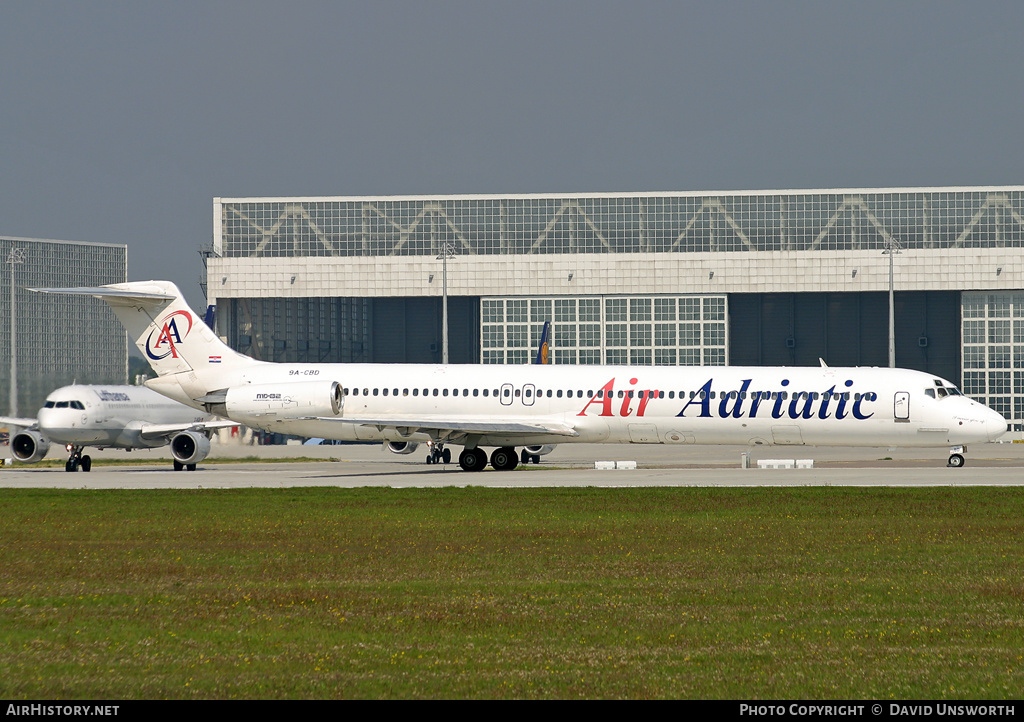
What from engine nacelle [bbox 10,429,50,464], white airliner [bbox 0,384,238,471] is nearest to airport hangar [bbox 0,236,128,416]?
white airliner [bbox 0,384,238,471]

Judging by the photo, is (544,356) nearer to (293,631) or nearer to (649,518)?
(649,518)

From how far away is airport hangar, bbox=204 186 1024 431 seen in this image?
3179 inches

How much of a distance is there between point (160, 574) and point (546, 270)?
2737 inches

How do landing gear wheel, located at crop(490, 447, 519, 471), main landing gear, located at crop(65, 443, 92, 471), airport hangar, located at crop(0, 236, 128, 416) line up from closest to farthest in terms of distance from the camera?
1. landing gear wheel, located at crop(490, 447, 519, 471)
2. main landing gear, located at crop(65, 443, 92, 471)
3. airport hangar, located at crop(0, 236, 128, 416)

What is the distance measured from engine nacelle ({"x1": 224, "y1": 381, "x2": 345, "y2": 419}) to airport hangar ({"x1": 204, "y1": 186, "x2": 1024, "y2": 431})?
4023 centimetres

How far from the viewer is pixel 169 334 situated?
4091cm

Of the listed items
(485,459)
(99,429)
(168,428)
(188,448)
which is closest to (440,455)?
(485,459)

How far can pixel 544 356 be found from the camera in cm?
6291

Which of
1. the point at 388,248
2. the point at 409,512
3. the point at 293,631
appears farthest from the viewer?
the point at 388,248

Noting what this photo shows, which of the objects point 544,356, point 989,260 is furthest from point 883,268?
point 544,356

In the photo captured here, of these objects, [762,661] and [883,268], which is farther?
[883,268]

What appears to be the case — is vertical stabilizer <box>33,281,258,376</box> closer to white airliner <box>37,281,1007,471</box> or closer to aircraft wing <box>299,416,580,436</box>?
white airliner <box>37,281,1007,471</box>

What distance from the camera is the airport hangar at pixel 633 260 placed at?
8075 centimetres

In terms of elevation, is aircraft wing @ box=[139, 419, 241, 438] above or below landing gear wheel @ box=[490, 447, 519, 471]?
above
